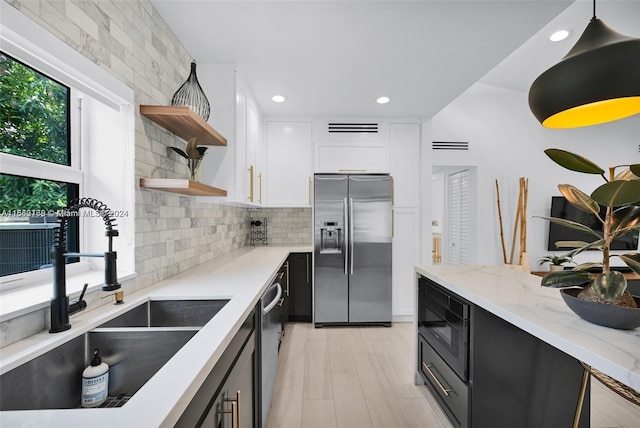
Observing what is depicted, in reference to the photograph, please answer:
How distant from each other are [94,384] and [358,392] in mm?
1778

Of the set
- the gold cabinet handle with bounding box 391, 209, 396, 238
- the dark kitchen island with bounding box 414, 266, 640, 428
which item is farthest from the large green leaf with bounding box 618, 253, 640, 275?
the gold cabinet handle with bounding box 391, 209, 396, 238

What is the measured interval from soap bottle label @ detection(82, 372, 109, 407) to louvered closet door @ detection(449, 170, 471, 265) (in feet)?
15.8

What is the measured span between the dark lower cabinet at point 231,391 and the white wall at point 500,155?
3953 millimetres

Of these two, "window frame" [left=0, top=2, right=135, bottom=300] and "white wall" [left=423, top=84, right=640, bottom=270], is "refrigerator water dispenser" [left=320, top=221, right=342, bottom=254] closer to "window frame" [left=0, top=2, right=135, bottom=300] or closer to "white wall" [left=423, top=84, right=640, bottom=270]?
"white wall" [left=423, top=84, right=640, bottom=270]

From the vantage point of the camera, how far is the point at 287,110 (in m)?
3.66

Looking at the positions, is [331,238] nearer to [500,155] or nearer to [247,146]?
[247,146]

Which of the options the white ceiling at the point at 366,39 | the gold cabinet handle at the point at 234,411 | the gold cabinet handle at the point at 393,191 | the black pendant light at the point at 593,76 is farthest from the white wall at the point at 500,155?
the gold cabinet handle at the point at 234,411

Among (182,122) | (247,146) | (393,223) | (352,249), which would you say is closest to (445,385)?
(352,249)

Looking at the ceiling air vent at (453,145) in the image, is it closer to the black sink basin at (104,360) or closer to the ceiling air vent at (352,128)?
the ceiling air vent at (352,128)

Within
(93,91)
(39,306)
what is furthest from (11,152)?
(39,306)

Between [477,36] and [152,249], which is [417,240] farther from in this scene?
[152,249]

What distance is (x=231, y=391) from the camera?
3.64ft

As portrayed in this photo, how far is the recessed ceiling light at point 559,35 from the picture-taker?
2.99 m

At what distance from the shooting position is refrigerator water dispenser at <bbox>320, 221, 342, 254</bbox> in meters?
3.53
